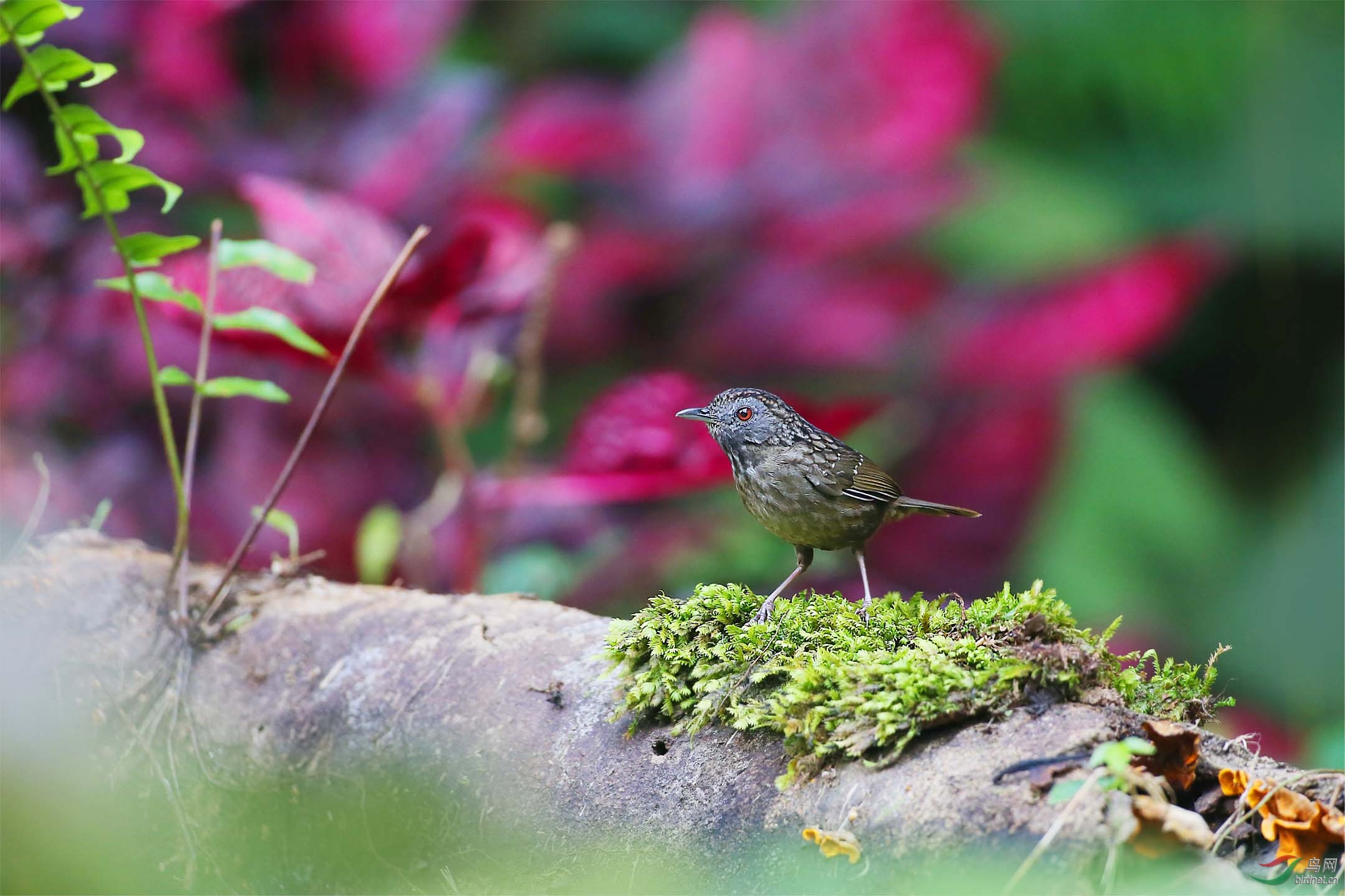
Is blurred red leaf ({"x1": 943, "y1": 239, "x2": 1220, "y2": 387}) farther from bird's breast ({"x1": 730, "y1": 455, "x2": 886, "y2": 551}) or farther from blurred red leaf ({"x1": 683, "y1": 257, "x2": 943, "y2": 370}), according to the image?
bird's breast ({"x1": 730, "y1": 455, "x2": 886, "y2": 551})

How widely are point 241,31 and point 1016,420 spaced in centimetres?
229

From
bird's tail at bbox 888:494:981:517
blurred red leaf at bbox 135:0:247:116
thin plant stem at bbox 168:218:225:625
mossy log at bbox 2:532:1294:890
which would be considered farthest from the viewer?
blurred red leaf at bbox 135:0:247:116

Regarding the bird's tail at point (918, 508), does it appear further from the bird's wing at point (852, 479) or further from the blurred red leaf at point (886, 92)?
the blurred red leaf at point (886, 92)

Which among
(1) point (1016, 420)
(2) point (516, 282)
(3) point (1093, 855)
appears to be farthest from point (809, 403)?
(3) point (1093, 855)

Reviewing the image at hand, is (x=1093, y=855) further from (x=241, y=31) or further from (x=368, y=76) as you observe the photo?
(x=241, y=31)

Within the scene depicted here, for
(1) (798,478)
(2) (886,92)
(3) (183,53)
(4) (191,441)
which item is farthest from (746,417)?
(3) (183,53)

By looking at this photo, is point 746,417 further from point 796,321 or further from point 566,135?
point 566,135

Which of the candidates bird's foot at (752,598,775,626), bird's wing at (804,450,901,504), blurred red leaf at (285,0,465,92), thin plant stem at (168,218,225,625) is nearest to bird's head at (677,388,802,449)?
bird's wing at (804,450,901,504)

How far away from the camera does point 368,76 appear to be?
3.12 metres

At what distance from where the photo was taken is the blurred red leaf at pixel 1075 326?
10.2 ft

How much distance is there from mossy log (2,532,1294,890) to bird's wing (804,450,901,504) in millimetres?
468

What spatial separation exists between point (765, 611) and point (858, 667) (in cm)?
27

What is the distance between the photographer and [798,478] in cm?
204

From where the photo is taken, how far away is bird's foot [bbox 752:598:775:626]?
1674mm
